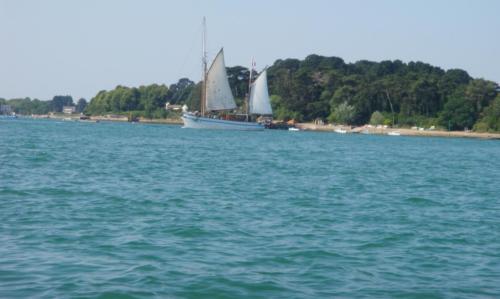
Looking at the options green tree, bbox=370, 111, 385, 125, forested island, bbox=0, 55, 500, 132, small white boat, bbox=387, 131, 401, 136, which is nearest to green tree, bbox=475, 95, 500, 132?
forested island, bbox=0, 55, 500, 132

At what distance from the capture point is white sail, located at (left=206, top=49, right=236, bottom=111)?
290 feet

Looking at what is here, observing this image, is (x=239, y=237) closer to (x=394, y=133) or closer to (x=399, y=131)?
(x=394, y=133)

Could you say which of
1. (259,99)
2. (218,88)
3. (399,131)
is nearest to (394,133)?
(399,131)

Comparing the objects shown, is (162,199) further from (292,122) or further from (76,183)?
(292,122)

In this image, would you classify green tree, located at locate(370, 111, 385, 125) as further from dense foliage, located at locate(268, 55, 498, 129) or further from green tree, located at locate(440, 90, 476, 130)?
green tree, located at locate(440, 90, 476, 130)

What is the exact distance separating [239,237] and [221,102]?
78.6 metres

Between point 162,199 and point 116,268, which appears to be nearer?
point 116,268

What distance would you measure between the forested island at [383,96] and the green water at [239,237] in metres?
79.5

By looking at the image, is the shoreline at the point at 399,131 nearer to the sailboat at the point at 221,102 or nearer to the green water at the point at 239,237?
the sailboat at the point at 221,102

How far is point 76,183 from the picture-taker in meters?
21.8

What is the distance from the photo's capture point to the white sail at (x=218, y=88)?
290 feet

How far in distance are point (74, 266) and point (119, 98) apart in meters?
169

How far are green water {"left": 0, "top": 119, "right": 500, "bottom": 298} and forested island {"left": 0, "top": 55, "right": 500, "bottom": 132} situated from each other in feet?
261

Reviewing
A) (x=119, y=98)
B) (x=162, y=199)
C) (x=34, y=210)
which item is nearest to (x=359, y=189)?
(x=162, y=199)
